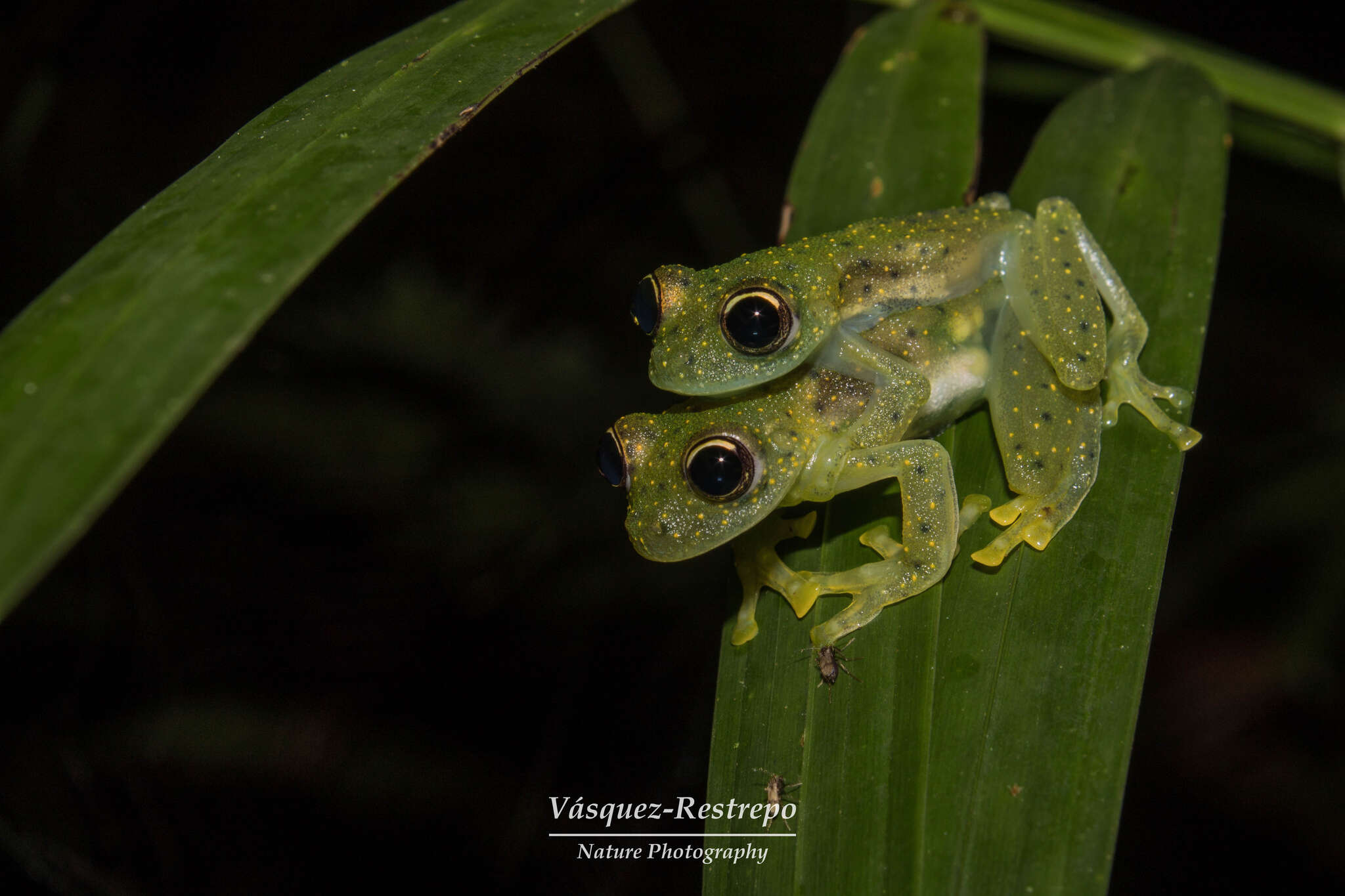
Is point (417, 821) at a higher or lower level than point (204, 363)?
higher

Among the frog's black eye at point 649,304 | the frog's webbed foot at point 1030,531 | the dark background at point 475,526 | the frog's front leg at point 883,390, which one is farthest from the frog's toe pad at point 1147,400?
the dark background at point 475,526

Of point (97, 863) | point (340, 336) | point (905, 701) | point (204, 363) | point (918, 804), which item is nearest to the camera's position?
point (204, 363)

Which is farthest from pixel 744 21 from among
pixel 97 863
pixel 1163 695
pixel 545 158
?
pixel 97 863

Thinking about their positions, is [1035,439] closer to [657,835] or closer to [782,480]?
[782,480]

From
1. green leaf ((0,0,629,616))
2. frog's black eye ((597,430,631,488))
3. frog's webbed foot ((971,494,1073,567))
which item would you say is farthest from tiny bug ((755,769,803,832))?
green leaf ((0,0,629,616))

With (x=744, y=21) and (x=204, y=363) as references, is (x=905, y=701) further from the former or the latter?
(x=744, y=21)

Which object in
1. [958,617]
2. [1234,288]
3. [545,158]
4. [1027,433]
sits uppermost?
[545,158]
